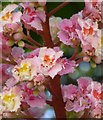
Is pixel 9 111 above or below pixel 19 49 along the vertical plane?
below

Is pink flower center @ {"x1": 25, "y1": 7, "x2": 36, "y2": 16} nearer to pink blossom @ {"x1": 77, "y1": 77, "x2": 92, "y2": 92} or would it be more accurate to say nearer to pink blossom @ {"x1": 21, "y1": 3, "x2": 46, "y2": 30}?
pink blossom @ {"x1": 21, "y1": 3, "x2": 46, "y2": 30}

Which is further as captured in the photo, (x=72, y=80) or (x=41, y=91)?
(x=72, y=80)

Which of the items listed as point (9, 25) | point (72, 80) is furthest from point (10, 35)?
point (72, 80)

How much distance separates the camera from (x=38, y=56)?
0.90 m

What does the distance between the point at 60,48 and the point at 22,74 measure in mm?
97

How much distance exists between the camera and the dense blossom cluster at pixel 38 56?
35.2 inches

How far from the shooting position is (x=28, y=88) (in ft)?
2.99

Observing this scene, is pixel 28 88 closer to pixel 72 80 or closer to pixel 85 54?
pixel 85 54

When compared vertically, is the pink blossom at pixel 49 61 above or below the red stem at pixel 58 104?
above

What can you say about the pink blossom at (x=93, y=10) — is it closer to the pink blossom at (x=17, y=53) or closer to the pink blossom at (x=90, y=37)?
the pink blossom at (x=90, y=37)

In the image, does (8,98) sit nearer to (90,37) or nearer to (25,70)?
(25,70)

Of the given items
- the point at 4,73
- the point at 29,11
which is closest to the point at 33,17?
the point at 29,11

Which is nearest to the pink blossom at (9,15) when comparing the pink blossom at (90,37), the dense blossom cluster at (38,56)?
the dense blossom cluster at (38,56)

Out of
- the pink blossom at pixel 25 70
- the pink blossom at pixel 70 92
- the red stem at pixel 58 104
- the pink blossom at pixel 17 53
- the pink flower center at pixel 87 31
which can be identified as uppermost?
the pink flower center at pixel 87 31
